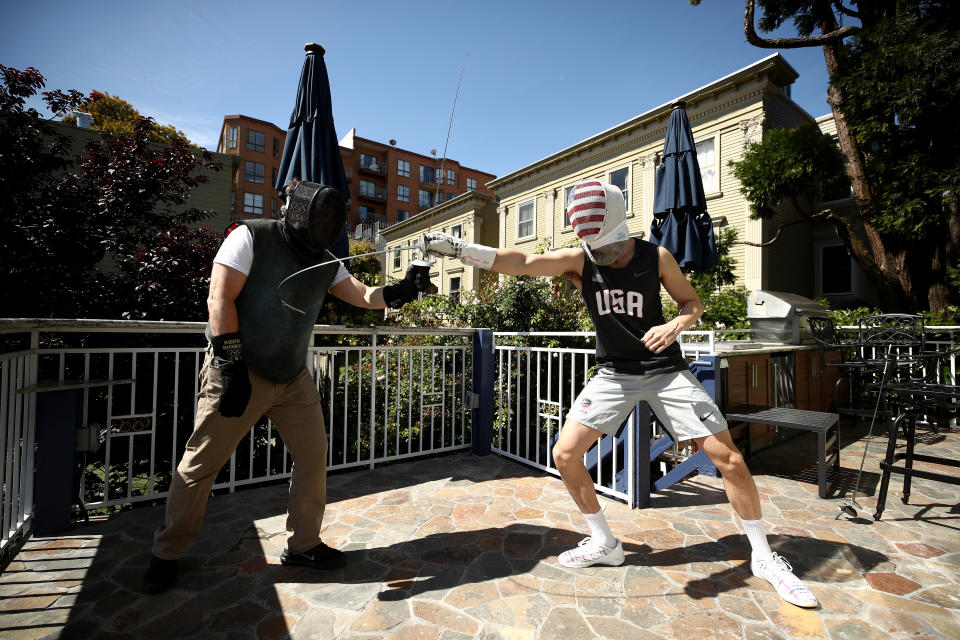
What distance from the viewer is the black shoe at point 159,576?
213 cm

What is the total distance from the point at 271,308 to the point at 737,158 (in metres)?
14.2

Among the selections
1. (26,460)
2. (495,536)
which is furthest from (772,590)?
(26,460)

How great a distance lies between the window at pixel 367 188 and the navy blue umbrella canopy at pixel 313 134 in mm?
37557

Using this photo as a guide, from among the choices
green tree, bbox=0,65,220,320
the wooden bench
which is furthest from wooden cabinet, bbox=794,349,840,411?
green tree, bbox=0,65,220,320

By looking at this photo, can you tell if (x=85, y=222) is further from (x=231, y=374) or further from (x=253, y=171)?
(x=253, y=171)

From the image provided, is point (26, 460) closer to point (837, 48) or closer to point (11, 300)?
point (11, 300)

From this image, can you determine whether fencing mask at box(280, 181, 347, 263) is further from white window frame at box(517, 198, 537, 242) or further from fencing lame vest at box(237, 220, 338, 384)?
white window frame at box(517, 198, 537, 242)

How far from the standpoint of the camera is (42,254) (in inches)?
179

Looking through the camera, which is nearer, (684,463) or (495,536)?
(495,536)

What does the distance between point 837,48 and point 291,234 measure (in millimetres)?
13110

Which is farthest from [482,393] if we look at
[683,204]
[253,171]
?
[253,171]

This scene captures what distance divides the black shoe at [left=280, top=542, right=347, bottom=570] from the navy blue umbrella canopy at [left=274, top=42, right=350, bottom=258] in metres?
→ 2.44

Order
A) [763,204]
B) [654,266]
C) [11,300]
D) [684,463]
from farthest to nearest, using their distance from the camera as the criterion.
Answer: [763,204], [11,300], [684,463], [654,266]

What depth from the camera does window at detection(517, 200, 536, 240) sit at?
1947cm
